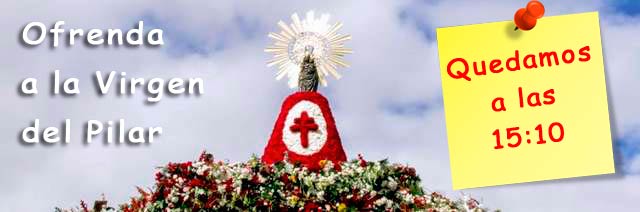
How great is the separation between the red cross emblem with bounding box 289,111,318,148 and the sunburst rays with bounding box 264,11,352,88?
2.69 feet

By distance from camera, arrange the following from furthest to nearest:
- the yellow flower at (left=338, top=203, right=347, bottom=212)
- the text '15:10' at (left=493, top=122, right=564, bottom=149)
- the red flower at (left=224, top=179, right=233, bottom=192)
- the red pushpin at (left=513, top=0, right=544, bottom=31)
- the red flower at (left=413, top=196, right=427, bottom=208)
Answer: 1. the red flower at (left=413, top=196, right=427, bottom=208)
2. the yellow flower at (left=338, top=203, right=347, bottom=212)
3. the red flower at (left=224, top=179, right=233, bottom=192)
4. the text '15:10' at (left=493, top=122, right=564, bottom=149)
5. the red pushpin at (left=513, top=0, right=544, bottom=31)

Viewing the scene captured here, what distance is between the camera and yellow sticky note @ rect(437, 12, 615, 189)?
1176 centimetres

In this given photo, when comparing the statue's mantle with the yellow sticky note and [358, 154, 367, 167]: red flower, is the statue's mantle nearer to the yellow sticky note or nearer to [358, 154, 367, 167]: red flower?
[358, 154, 367, 167]: red flower

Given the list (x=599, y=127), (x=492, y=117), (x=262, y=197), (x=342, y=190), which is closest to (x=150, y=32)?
(x=262, y=197)

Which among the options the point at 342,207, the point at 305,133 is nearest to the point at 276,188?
the point at 342,207

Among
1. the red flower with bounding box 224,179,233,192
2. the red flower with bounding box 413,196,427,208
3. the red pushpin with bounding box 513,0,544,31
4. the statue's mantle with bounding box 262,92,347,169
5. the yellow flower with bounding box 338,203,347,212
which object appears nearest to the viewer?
the red pushpin with bounding box 513,0,544,31

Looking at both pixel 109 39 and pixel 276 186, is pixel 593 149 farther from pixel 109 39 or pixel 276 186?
pixel 109 39

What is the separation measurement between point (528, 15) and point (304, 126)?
20.1 feet

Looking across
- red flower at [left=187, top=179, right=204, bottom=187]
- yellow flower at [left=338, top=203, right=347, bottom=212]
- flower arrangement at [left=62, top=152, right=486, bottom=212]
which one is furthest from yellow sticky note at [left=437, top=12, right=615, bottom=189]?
red flower at [left=187, top=179, right=204, bottom=187]

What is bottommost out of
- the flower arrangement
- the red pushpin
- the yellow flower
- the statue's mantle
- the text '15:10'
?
the yellow flower

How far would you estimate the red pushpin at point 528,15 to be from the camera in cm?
978

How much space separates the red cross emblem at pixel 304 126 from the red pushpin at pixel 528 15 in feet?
17.6

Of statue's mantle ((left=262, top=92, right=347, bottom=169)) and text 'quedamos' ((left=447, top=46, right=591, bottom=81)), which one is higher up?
text 'quedamos' ((left=447, top=46, right=591, bottom=81))

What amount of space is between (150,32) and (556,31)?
21.3ft
